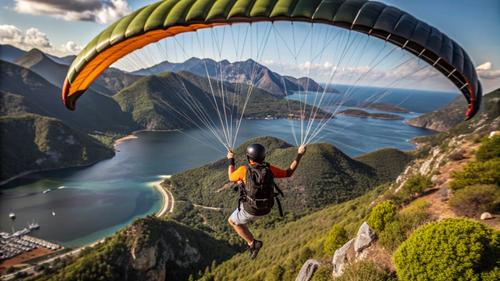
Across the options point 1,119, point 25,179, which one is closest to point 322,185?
point 25,179

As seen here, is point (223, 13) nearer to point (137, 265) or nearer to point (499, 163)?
point (499, 163)

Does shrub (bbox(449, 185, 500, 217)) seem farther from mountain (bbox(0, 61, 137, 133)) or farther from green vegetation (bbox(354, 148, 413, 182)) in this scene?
mountain (bbox(0, 61, 137, 133))

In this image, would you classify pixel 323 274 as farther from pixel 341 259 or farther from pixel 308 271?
pixel 308 271

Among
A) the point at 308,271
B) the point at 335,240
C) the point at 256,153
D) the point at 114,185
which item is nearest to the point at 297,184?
the point at 335,240

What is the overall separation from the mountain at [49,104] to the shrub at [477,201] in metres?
136

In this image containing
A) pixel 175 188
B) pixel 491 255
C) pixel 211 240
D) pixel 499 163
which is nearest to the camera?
pixel 491 255

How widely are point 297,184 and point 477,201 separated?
2031 inches

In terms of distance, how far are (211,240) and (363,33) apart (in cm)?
4690

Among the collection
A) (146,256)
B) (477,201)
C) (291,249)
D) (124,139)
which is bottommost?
(146,256)

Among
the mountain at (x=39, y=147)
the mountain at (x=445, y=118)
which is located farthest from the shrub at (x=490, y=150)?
the mountain at (x=445, y=118)

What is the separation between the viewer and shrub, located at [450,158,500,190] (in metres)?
13.3

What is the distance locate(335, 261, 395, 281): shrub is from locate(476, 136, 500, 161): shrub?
11307mm

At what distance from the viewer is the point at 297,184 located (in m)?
62.3

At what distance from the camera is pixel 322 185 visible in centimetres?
6219
